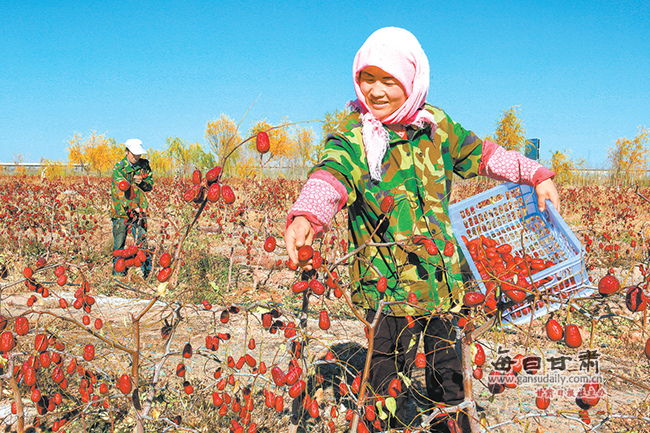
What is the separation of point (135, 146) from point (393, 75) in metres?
4.71

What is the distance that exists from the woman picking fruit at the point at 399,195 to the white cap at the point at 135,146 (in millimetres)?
4421

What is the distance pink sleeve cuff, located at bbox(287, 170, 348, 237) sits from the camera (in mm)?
1241

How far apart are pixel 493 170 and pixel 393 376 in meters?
1.09

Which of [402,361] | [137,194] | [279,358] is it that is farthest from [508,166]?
[137,194]

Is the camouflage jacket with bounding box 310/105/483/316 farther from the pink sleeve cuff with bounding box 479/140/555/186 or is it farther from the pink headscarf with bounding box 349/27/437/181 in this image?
the pink sleeve cuff with bounding box 479/140/555/186

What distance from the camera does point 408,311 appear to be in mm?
1651

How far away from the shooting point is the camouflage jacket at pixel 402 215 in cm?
166

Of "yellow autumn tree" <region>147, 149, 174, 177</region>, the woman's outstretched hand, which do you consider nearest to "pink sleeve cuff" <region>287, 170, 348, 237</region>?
the woman's outstretched hand

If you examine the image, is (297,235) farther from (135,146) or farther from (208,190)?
(135,146)

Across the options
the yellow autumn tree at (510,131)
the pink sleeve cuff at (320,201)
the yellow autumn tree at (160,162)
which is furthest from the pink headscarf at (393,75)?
the yellow autumn tree at (160,162)

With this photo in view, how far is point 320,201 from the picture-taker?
1301 mm

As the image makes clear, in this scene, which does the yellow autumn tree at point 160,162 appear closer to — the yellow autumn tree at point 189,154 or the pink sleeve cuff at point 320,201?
the yellow autumn tree at point 189,154

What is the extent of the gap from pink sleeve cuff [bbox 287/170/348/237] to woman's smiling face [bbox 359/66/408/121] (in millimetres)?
464

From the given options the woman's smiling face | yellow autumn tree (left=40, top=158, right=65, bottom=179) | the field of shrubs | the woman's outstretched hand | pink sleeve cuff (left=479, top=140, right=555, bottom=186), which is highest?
yellow autumn tree (left=40, top=158, right=65, bottom=179)
